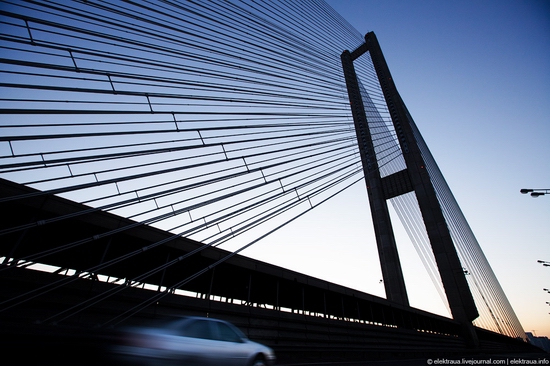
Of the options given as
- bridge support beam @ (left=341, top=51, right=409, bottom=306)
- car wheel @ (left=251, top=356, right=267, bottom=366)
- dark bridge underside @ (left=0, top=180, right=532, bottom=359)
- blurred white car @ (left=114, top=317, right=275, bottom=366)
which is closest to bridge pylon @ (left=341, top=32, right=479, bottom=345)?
bridge support beam @ (left=341, top=51, right=409, bottom=306)

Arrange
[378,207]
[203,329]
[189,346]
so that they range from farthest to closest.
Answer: [378,207]
[203,329]
[189,346]

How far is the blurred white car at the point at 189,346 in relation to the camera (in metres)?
2.66

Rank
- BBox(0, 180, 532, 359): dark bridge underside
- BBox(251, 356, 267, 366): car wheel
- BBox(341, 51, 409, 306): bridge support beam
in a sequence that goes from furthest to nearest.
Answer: BBox(341, 51, 409, 306): bridge support beam < BBox(0, 180, 532, 359): dark bridge underside < BBox(251, 356, 267, 366): car wheel

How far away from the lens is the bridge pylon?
16.8m

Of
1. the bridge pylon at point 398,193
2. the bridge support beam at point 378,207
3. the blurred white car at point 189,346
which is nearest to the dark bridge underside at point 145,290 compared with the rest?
the blurred white car at point 189,346

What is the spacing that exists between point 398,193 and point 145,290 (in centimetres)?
1926

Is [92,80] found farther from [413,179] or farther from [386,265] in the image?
[413,179]

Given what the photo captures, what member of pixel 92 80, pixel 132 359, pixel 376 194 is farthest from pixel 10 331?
pixel 376 194

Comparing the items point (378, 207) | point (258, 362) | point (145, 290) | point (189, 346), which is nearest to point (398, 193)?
point (378, 207)

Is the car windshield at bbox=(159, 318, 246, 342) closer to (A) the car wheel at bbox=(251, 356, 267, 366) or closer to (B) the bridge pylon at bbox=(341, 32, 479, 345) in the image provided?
(A) the car wheel at bbox=(251, 356, 267, 366)

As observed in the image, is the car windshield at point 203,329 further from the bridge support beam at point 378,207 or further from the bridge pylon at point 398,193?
the bridge support beam at point 378,207

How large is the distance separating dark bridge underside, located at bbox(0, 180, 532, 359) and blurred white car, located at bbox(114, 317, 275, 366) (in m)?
0.97

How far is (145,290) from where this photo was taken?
5.89 m

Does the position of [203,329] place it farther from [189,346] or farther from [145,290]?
[145,290]
